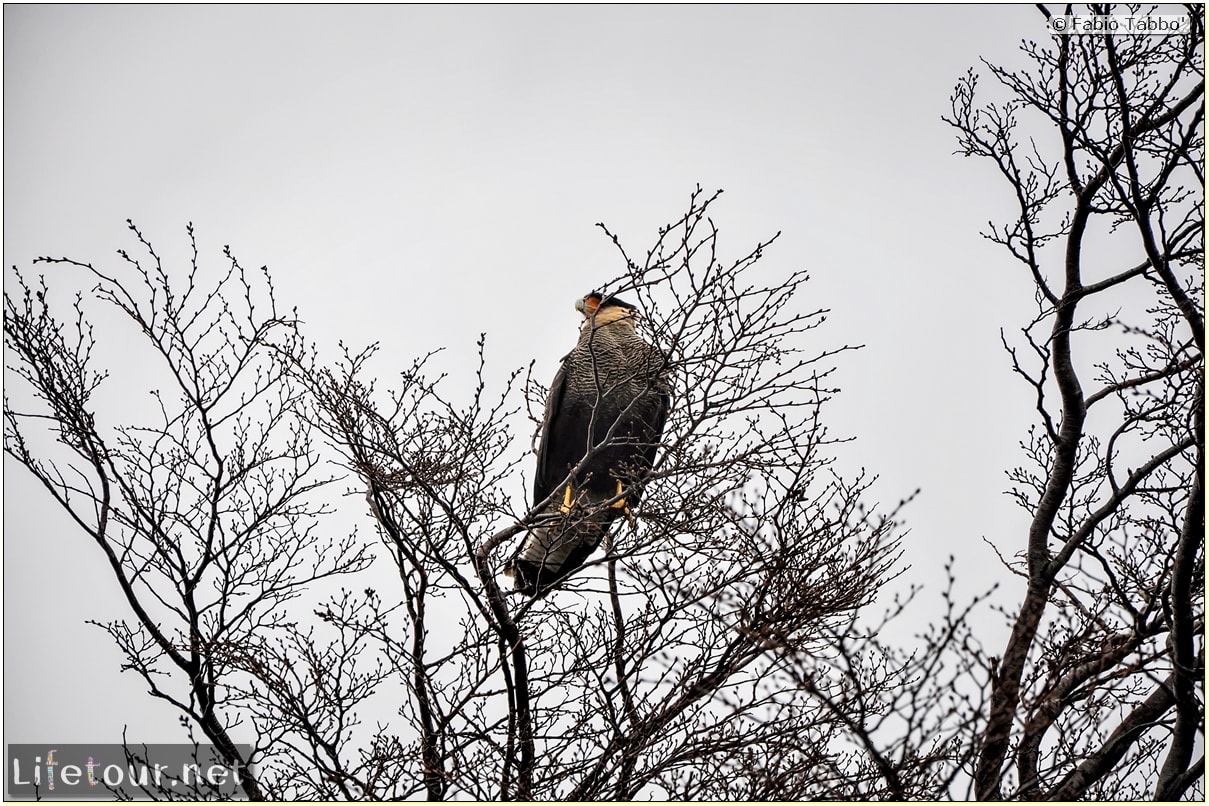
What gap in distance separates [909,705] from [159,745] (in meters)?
3.23

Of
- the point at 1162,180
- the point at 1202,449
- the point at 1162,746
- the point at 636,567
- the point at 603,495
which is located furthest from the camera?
the point at 603,495

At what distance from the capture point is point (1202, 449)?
3.23 metres

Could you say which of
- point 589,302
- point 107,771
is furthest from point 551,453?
point 107,771

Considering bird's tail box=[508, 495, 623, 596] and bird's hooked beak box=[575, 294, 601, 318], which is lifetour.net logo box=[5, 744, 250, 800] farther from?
bird's hooked beak box=[575, 294, 601, 318]

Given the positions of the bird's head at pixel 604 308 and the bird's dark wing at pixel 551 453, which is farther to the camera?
the bird's head at pixel 604 308

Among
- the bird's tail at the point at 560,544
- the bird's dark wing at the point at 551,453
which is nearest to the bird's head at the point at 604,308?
the bird's dark wing at the point at 551,453

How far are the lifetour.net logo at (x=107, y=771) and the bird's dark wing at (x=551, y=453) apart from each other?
2667 millimetres

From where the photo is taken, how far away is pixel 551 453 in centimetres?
692

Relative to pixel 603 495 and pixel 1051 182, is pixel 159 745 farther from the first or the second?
pixel 1051 182

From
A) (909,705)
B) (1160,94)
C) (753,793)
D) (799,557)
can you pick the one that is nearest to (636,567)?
(799,557)

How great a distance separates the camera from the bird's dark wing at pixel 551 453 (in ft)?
21.3

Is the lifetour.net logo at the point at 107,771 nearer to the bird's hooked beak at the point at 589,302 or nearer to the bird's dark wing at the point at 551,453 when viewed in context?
the bird's dark wing at the point at 551,453

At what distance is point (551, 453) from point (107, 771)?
134 inches

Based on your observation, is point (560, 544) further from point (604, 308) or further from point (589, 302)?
point (604, 308)
